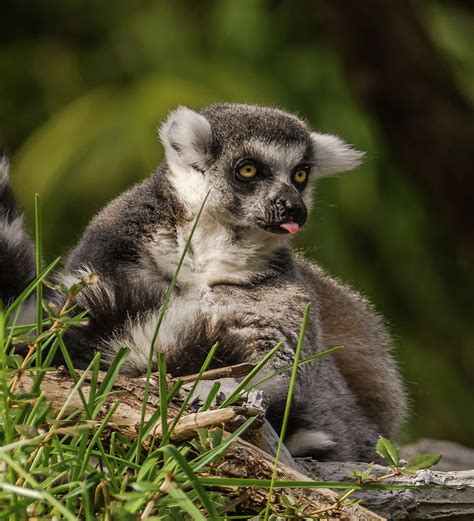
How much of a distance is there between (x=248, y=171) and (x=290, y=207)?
0.21 metres

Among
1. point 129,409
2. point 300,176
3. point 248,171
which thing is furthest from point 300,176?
point 129,409

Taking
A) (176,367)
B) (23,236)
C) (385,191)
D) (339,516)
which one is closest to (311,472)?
(176,367)

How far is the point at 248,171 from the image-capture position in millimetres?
2543

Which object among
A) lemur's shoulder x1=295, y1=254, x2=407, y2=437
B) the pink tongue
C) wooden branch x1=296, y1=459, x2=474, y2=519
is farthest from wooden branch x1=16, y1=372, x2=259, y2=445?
lemur's shoulder x1=295, y1=254, x2=407, y2=437

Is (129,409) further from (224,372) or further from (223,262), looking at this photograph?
(223,262)

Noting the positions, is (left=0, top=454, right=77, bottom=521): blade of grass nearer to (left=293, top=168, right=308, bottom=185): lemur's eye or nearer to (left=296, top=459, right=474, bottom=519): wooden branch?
(left=296, top=459, right=474, bottom=519): wooden branch

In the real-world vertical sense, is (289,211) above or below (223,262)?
above

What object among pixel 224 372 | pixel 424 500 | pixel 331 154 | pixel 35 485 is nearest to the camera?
pixel 35 485

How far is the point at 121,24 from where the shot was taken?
6277 mm

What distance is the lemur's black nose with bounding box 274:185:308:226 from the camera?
7.81 ft

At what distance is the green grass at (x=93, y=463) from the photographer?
125cm

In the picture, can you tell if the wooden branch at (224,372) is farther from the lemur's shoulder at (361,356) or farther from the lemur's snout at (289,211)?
the lemur's shoulder at (361,356)

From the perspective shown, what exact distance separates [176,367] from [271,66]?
14.1 feet

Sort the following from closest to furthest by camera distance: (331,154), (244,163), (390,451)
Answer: (390,451)
(244,163)
(331,154)
